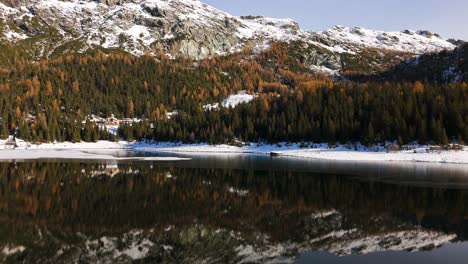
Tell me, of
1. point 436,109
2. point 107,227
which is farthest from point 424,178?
point 436,109

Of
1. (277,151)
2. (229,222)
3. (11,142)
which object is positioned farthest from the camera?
(11,142)

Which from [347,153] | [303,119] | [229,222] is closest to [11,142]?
[303,119]

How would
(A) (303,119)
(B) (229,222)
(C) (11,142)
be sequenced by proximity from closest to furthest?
(B) (229,222), (A) (303,119), (C) (11,142)

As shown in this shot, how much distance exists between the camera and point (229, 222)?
2598cm

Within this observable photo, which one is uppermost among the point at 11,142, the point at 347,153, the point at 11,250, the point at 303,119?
the point at 303,119

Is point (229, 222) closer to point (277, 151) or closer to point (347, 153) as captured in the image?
point (347, 153)

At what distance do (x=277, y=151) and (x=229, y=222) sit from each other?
88504 millimetres

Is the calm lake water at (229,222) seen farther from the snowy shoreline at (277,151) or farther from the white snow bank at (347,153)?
the snowy shoreline at (277,151)

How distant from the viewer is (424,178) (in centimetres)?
5125

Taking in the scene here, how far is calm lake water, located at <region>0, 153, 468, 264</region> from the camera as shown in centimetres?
1948

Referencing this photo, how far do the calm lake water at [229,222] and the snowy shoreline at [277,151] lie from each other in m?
44.7

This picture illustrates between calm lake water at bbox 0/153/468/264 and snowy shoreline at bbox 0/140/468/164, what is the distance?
44.7 metres

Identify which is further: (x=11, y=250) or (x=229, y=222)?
(x=229, y=222)

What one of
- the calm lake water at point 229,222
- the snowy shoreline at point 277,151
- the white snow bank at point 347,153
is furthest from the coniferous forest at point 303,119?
the calm lake water at point 229,222
